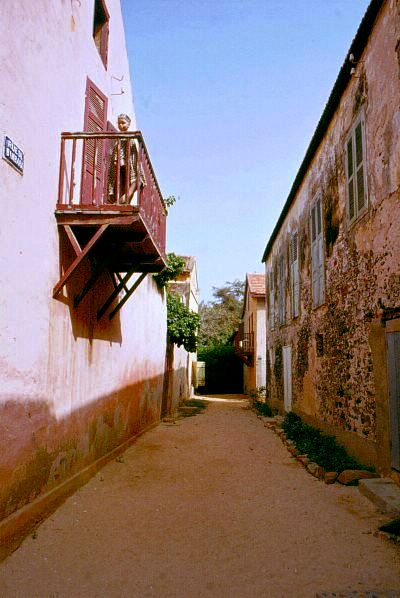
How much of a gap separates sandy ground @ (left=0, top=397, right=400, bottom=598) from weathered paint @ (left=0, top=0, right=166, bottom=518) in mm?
567

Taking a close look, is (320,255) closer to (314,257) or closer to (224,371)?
(314,257)

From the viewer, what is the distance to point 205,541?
14.5 feet

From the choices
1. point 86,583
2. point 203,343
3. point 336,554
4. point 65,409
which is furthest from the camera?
point 203,343

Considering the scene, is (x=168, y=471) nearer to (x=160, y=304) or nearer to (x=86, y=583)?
(x=86, y=583)

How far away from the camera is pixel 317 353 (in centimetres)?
983

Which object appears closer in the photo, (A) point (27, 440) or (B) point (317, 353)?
(A) point (27, 440)

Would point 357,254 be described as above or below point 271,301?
below

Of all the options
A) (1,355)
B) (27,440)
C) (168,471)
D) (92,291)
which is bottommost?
(168,471)

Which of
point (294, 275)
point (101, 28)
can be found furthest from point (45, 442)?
point (294, 275)

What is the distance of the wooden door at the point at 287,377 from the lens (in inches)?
516

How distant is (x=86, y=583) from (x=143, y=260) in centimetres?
490

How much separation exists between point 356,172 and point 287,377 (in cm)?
773

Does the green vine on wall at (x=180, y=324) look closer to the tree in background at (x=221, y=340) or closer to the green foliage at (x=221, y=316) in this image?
the tree in background at (x=221, y=340)

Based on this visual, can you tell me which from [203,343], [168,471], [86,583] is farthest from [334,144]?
[203,343]
